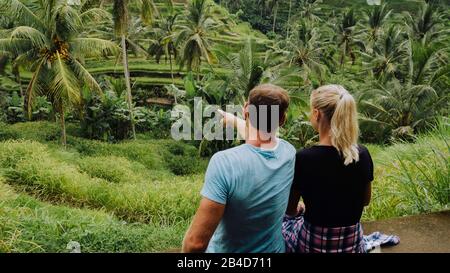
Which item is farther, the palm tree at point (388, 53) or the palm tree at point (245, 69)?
the palm tree at point (388, 53)

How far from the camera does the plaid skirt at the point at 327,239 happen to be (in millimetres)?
2213

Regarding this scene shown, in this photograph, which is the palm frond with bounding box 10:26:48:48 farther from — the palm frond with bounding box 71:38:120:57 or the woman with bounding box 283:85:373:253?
the woman with bounding box 283:85:373:253

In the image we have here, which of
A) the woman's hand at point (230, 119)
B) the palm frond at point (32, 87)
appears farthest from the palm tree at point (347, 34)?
the woman's hand at point (230, 119)

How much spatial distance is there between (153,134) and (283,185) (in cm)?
2129

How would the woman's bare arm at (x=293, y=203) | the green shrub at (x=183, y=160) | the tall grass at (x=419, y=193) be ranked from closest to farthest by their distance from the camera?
the woman's bare arm at (x=293, y=203), the tall grass at (x=419, y=193), the green shrub at (x=183, y=160)

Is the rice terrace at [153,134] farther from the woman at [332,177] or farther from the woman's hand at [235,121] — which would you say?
the woman's hand at [235,121]

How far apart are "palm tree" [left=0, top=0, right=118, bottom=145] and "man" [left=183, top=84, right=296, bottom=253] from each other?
12821 mm

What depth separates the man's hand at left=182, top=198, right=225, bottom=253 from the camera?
1726mm

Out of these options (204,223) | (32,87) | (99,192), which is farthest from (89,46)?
(204,223)

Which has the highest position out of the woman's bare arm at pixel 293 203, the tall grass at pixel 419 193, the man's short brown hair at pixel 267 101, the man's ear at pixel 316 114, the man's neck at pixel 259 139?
the man's short brown hair at pixel 267 101

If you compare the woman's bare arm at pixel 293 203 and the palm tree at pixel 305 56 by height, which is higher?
the woman's bare arm at pixel 293 203

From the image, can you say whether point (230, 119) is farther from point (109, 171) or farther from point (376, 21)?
point (376, 21)

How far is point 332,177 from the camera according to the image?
205 centimetres
